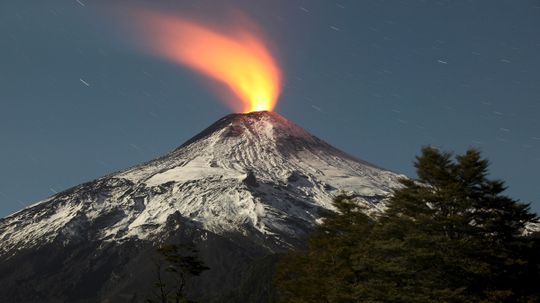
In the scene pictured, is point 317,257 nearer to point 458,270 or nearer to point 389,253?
point 389,253

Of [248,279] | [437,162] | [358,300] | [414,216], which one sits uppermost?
[248,279]

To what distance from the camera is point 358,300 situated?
3316cm

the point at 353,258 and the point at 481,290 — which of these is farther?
the point at 353,258

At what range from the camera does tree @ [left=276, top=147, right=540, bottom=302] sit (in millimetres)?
30516

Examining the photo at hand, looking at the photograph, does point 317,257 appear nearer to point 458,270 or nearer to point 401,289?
point 401,289

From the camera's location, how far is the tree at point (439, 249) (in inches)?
1201

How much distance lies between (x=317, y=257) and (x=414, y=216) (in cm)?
678

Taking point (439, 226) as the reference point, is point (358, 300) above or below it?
below

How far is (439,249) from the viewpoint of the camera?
31531 millimetres

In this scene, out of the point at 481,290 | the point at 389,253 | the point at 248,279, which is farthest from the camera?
the point at 248,279

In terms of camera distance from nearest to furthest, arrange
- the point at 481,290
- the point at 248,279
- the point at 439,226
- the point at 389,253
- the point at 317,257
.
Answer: the point at 481,290, the point at 439,226, the point at 389,253, the point at 317,257, the point at 248,279

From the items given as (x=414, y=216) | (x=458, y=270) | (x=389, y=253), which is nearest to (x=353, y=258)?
(x=389, y=253)

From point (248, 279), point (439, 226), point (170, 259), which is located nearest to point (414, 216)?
point (439, 226)

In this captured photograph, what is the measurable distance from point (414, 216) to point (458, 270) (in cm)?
478
